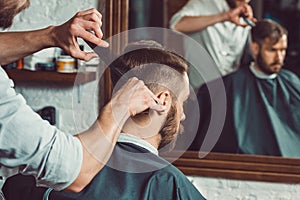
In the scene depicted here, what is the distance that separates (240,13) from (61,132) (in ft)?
3.19

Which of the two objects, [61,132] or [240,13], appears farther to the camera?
[240,13]

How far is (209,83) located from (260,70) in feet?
0.59

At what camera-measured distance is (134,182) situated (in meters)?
1.50

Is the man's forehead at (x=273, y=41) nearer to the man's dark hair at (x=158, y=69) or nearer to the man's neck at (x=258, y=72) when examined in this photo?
the man's neck at (x=258, y=72)

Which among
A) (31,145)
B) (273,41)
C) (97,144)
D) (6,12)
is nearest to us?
(31,145)

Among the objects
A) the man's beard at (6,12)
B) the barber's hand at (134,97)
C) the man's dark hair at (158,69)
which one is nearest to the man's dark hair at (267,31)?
the man's dark hair at (158,69)

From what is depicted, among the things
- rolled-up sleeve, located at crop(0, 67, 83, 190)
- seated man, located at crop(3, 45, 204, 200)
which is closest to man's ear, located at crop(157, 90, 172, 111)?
seated man, located at crop(3, 45, 204, 200)

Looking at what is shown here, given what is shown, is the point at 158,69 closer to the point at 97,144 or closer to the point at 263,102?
the point at 97,144

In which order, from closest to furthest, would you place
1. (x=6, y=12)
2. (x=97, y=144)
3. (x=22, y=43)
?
(x=97, y=144), (x=22, y=43), (x=6, y=12)

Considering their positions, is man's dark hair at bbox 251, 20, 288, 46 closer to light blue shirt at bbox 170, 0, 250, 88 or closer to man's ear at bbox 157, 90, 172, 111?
light blue shirt at bbox 170, 0, 250, 88

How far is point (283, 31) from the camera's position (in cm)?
193

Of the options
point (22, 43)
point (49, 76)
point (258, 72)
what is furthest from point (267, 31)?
point (22, 43)

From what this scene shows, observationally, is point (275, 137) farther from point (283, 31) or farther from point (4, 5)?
point (4, 5)

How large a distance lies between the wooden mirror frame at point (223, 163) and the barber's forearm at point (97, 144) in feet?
2.26
